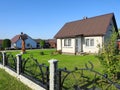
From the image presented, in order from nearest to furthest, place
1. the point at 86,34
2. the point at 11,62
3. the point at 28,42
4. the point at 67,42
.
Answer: the point at 11,62
the point at 86,34
the point at 67,42
the point at 28,42

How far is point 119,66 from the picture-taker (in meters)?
9.13

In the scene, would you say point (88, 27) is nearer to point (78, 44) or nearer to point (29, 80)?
point (78, 44)

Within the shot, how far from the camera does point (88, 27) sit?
94.7ft

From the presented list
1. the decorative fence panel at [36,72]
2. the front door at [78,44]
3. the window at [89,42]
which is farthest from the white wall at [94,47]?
the decorative fence panel at [36,72]

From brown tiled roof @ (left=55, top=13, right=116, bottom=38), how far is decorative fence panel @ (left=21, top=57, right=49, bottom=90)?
15.7m

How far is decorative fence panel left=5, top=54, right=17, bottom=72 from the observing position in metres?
12.4

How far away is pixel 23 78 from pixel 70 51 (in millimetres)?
19619

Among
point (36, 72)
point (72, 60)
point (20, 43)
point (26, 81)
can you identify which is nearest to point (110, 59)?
point (36, 72)

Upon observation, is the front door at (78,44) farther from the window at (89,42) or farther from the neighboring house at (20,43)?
the neighboring house at (20,43)

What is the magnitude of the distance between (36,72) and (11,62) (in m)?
3.84

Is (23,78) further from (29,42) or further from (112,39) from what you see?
(29,42)

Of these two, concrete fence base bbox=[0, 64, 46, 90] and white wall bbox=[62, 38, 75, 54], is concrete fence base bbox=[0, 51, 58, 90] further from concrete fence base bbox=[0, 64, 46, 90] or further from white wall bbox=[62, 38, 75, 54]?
white wall bbox=[62, 38, 75, 54]

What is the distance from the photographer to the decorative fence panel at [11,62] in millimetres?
12449

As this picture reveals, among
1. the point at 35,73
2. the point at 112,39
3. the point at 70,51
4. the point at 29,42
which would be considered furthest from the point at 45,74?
the point at 29,42
